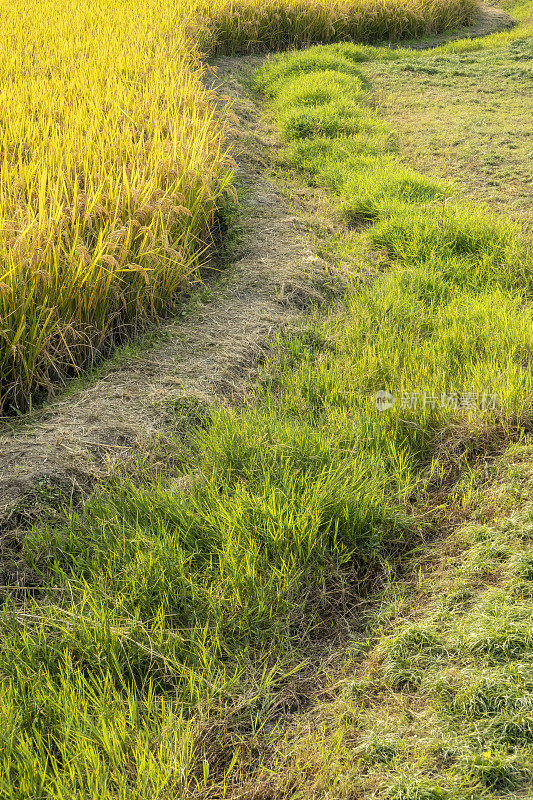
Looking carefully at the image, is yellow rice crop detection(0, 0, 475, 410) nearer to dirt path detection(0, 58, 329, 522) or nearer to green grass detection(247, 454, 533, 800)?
dirt path detection(0, 58, 329, 522)

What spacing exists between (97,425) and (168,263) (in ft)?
3.66

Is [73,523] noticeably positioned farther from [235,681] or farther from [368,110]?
[368,110]

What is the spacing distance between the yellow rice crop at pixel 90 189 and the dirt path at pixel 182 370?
241mm

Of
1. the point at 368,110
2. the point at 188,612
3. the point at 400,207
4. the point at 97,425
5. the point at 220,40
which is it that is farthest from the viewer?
the point at 220,40

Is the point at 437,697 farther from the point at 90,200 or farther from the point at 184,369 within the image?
the point at 90,200

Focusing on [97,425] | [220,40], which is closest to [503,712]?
[97,425]

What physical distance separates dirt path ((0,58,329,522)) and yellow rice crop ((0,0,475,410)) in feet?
0.79

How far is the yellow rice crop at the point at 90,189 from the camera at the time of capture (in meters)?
2.58

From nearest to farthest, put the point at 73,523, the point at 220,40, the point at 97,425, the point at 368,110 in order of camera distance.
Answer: the point at 73,523, the point at 97,425, the point at 368,110, the point at 220,40

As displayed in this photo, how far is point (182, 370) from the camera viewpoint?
2807 mm

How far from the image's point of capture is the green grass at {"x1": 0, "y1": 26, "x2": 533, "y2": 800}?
1.35 m

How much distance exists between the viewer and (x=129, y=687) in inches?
60.9

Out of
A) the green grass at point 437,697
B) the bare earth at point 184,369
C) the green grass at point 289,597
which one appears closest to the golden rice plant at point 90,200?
the bare earth at point 184,369

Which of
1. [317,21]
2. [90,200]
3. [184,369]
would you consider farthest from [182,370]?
[317,21]
